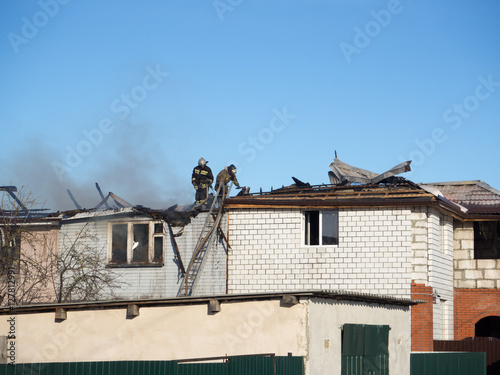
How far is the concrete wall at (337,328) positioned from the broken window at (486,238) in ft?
27.5

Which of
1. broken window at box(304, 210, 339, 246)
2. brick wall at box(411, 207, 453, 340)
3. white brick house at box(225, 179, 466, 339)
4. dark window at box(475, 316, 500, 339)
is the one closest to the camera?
brick wall at box(411, 207, 453, 340)

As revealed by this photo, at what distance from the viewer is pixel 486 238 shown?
2780 centimetres

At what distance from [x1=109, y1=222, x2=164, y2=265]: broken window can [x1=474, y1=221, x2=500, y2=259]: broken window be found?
35.5 ft

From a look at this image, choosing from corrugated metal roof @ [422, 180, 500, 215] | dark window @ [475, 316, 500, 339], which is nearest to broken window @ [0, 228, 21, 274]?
corrugated metal roof @ [422, 180, 500, 215]

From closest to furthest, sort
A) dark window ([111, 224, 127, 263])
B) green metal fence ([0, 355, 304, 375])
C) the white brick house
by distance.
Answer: green metal fence ([0, 355, 304, 375]) → the white brick house → dark window ([111, 224, 127, 263])

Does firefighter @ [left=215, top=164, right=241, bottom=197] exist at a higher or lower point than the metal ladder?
higher

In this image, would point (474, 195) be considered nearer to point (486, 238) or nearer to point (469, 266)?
point (486, 238)

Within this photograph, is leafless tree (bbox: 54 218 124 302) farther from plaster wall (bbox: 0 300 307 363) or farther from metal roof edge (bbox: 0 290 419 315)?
plaster wall (bbox: 0 300 307 363)

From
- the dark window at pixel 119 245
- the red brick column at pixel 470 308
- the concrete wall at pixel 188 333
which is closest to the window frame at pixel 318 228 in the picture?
the red brick column at pixel 470 308

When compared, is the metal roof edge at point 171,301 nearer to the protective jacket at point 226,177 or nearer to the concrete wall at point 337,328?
the concrete wall at point 337,328

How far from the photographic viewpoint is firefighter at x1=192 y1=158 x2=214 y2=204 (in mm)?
27297

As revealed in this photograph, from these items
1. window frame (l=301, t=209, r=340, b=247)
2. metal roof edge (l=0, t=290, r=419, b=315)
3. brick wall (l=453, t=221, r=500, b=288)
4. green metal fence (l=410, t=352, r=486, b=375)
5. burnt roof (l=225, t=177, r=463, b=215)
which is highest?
burnt roof (l=225, t=177, r=463, b=215)

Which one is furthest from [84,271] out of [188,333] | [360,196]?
[188,333]

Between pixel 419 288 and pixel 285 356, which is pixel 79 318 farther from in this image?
pixel 419 288
